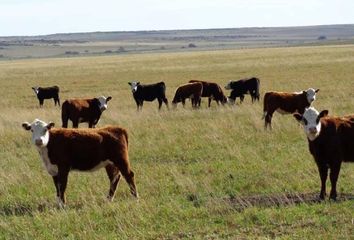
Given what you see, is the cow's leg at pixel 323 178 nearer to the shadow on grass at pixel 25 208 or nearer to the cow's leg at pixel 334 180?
the cow's leg at pixel 334 180

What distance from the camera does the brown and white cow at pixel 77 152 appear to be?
31.4ft

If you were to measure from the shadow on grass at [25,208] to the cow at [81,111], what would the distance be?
335 inches

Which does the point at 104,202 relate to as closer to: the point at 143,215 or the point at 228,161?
the point at 143,215

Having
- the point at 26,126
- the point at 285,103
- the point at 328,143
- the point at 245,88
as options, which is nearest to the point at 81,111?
the point at 285,103

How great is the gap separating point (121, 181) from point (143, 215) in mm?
2508

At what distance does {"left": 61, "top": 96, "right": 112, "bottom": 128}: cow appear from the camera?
18.3 m

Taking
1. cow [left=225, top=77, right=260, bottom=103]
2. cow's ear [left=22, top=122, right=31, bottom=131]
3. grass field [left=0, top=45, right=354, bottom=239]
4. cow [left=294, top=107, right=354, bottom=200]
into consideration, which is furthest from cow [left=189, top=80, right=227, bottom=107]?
cow's ear [left=22, top=122, right=31, bottom=131]

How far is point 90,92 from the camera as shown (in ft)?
118

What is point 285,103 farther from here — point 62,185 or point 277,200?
point 62,185

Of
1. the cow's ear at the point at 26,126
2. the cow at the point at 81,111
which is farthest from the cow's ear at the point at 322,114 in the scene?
the cow at the point at 81,111

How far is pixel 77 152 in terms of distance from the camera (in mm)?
9719

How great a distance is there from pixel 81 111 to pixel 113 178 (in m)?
8.78

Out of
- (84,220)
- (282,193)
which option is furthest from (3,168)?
(282,193)

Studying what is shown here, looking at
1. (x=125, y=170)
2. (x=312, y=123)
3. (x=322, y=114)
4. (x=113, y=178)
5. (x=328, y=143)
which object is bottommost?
(x=113, y=178)
